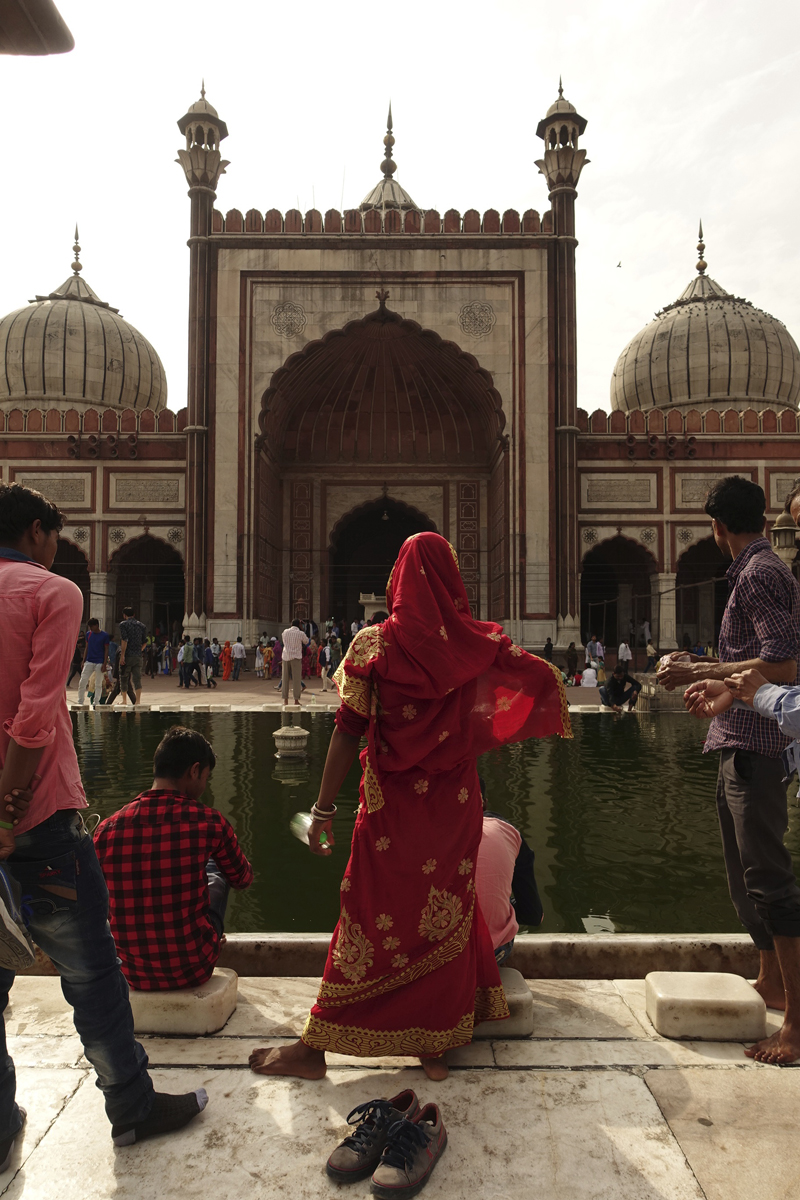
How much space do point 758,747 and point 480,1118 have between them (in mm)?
1140

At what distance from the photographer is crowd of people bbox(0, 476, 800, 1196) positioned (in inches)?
66.4

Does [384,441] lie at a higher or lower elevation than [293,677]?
higher

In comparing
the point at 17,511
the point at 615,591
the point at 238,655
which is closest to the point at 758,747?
the point at 17,511

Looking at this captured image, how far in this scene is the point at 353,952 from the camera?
1.99m

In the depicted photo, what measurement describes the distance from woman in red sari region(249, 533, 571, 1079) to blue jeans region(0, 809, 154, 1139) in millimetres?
383

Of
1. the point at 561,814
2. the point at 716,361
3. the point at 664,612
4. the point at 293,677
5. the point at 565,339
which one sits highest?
the point at 716,361

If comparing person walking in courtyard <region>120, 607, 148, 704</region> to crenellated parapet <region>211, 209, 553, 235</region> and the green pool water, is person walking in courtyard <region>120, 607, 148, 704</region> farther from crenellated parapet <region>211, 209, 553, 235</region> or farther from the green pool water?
crenellated parapet <region>211, 209, 553, 235</region>

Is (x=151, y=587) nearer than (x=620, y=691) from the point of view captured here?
No

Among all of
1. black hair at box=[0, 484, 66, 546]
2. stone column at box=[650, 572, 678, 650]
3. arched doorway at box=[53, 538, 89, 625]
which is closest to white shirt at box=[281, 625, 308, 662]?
black hair at box=[0, 484, 66, 546]

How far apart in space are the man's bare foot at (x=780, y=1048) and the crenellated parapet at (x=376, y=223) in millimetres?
17611

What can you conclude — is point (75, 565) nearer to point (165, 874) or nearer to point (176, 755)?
point (176, 755)

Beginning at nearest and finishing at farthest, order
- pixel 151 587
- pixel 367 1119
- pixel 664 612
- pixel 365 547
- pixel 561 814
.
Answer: pixel 367 1119
pixel 561 814
pixel 664 612
pixel 151 587
pixel 365 547

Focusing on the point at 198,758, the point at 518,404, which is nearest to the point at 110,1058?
the point at 198,758

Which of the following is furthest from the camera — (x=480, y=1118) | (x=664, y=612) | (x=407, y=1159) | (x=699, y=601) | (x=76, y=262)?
(x=76, y=262)
